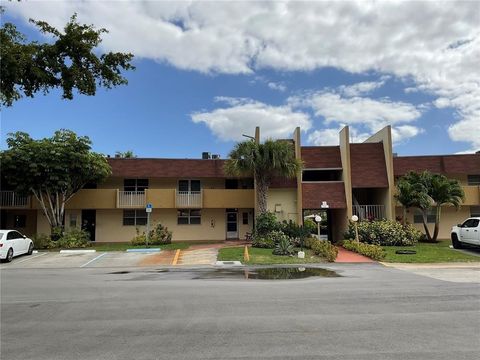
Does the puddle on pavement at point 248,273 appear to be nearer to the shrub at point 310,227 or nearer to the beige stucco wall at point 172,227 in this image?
the shrub at point 310,227

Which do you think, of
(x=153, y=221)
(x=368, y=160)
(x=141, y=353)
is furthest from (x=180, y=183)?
(x=141, y=353)

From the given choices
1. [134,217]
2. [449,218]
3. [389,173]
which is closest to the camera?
[389,173]

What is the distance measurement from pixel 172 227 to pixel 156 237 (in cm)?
302

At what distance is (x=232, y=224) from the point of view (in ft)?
101

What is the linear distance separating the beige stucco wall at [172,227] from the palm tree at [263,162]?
219 inches

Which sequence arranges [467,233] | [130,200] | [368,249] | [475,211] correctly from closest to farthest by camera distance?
[368,249], [467,233], [130,200], [475,211]

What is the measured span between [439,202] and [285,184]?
9.45 m

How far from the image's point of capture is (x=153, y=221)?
30.0 m

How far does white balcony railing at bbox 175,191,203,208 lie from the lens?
28922 mm

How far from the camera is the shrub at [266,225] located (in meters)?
24.7

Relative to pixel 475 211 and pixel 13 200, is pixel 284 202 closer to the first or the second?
pixel 475 211

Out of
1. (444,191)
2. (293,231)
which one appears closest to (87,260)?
(293,231)

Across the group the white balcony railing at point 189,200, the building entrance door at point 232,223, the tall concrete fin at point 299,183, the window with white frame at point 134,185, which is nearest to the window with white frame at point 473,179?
the tall concrete fin at point 299,183

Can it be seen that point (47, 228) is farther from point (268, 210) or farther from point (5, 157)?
point (268, 210)
